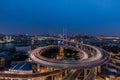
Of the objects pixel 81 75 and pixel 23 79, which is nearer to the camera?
pixel 23 79

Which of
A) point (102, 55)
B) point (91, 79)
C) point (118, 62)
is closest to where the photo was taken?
point (91, 79)

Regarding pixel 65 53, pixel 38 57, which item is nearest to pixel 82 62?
pixel 38 57

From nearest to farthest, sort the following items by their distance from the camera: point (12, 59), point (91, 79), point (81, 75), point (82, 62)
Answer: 1. point (91, 79)
2. point (82, 62)
3. point (81, 75)
4. point (12, 59)

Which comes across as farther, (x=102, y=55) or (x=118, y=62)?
(x=118, y=62)

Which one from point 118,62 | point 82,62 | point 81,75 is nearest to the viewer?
point 82,62

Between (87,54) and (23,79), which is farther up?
(87,54)

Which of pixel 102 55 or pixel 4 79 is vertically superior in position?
pixel 102 55

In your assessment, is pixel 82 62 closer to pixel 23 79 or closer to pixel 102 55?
pixel 102 55

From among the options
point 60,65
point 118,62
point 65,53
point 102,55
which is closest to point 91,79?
point 60,65

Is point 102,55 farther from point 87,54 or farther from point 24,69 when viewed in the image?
point 24,69
